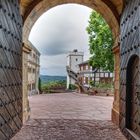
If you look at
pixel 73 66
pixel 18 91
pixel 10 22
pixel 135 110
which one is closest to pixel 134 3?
pixel 135 110

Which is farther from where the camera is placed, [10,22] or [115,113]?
[115,113]

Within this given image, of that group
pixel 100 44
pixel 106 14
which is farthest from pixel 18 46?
pixel 100 44

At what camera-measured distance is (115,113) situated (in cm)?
882

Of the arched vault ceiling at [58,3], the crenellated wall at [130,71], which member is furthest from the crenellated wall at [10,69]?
the crenellated wall at [130,71]

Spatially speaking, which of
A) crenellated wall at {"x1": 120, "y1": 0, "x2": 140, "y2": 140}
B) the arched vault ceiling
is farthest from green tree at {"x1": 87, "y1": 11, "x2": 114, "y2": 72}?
crenellated wall at {"x1": 120, "y1": 0, "x2": 140, "y2": 140}

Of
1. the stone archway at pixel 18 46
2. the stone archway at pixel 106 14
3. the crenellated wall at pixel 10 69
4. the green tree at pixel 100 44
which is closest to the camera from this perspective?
the crenellated wall at pixel 10 69

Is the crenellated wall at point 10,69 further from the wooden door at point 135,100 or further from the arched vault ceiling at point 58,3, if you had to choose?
the wooden door at point 135,100

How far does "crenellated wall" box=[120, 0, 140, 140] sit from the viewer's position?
629 centimetres

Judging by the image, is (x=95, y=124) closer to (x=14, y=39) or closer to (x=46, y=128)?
(x=46, y=128)

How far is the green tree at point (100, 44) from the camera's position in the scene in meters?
27.7

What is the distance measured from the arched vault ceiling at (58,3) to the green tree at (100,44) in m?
17.9

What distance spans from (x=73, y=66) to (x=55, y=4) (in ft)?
179

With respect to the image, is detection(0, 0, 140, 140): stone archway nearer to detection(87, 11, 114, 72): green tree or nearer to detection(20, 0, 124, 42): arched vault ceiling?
detection(20, 0, 124, 42): arched vault ceiling

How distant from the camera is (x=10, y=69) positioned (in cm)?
656
